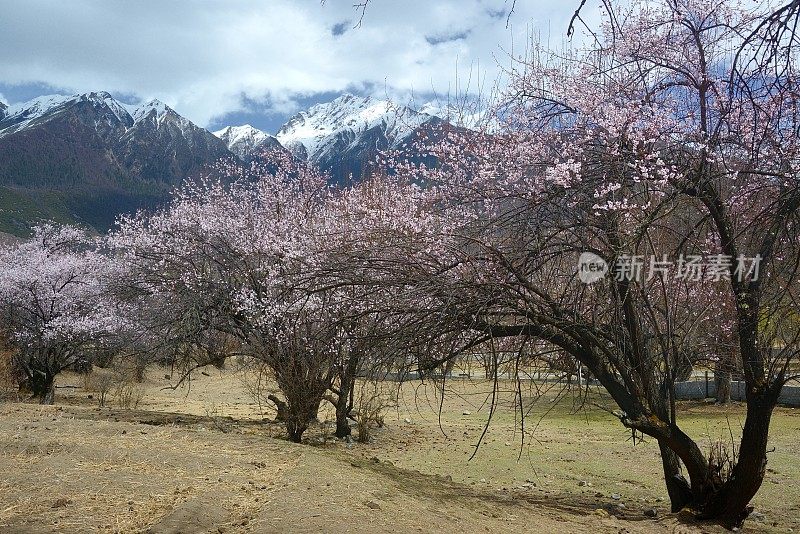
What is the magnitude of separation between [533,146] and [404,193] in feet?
25.1

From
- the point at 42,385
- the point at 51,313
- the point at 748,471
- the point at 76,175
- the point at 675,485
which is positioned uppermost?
the point at 76,175

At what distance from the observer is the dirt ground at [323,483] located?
4887mm

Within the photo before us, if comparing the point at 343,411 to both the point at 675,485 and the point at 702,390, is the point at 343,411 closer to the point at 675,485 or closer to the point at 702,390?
the point at 675,485

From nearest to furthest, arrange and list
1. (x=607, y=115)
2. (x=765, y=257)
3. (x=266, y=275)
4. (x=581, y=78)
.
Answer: (x=765, y=257), (x=607, y=115), (x=581, y=78), (x=266, y=275)

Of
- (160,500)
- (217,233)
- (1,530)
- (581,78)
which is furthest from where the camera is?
(217,233)

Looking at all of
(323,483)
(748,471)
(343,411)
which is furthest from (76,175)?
(748,471)

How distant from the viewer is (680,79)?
7320 millimetres

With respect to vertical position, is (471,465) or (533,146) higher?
(533,146)

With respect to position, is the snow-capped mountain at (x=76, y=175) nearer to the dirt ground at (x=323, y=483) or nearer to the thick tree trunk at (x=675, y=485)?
the dirt ground at (x=323, y=483)

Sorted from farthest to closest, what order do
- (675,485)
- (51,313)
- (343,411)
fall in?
(51,313) < (343,411) < (675,485)

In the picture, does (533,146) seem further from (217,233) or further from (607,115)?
(217,233)

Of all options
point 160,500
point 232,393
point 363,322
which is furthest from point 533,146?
point 232,393

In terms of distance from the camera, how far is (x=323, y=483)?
6250 mm

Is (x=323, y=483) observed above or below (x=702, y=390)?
below
